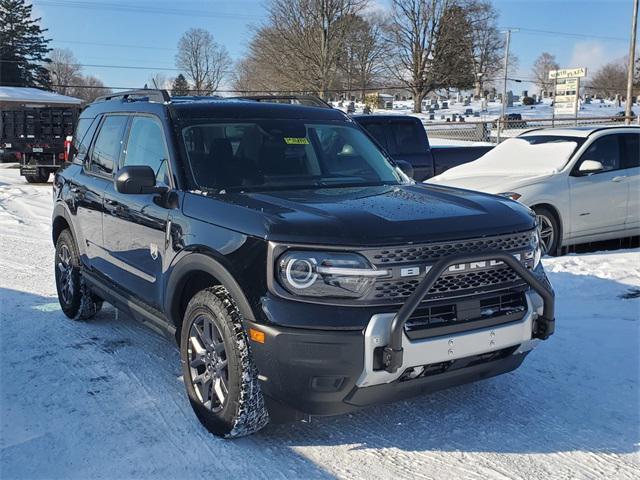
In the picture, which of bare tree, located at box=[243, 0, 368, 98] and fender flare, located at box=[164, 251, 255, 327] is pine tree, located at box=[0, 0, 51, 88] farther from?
fender flare, located at box=[164, 251, 255, 327]

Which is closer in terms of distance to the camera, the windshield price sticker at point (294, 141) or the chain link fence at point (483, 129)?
the windshield price sticker at point (294, 141)

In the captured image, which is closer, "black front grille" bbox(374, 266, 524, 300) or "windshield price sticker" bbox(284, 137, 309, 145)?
"black front grille" bbox(374, 266, 524, 300)

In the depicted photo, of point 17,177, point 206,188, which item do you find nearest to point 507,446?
point 206,188

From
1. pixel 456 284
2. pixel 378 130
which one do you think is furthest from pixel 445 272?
pixel 378 130

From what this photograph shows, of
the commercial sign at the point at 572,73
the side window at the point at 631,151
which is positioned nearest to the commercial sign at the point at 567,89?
the commercial sign at the point at 572,73

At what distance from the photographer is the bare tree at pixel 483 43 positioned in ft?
218

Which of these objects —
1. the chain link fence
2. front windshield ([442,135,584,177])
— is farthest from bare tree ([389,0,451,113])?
front windshield ([442,135,584,177])

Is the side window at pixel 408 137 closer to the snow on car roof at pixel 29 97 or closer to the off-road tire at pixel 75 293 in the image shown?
the off-road tire at pixel 75 293

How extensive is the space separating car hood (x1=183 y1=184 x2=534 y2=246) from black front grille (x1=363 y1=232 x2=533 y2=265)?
0.12 feet

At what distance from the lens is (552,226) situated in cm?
809

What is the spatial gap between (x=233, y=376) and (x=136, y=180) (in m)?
1.38

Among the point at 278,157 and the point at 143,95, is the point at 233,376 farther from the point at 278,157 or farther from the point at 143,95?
the point at 143,95

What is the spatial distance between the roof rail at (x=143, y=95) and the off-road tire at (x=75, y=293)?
135cm

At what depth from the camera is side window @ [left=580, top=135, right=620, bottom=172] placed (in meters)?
8.54
